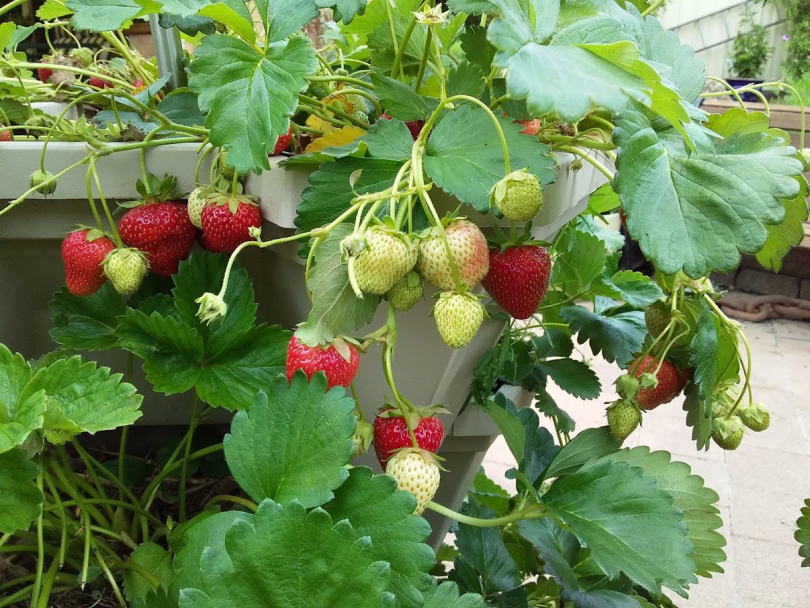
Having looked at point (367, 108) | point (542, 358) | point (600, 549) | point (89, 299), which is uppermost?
point (367, 108)

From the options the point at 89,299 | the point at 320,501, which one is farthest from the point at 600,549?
the point at 89,299

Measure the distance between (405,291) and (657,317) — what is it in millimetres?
289

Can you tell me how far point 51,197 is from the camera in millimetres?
545

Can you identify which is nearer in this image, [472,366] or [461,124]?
[461,124]

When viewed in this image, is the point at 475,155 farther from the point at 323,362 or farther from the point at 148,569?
the point at 148,569

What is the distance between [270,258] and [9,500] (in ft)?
0.88

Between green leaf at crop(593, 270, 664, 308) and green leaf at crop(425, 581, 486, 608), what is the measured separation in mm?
443

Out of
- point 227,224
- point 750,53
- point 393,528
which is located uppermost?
point 227,224

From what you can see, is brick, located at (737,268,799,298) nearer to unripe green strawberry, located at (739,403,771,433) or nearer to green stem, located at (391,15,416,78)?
unripe green strawberry, located at (739,403,771,433)

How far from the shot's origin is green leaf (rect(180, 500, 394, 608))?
0.33 metres

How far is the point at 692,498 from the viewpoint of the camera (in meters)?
0.56

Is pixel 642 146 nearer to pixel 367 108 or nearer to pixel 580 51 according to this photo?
pixel 580 51

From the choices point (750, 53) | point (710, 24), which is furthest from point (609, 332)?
point (710, 24)

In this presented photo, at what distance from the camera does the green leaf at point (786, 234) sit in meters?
0.51
